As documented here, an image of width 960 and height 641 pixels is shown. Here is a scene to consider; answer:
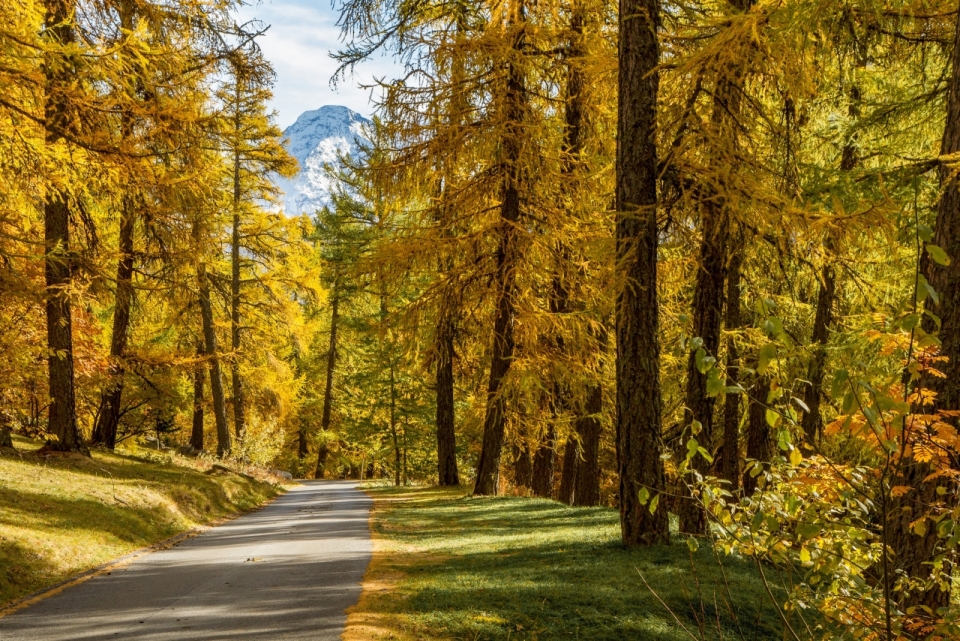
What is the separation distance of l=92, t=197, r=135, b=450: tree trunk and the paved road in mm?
6099

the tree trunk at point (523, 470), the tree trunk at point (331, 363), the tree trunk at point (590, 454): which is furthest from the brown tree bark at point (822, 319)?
the tree trunk at point (331, 363)

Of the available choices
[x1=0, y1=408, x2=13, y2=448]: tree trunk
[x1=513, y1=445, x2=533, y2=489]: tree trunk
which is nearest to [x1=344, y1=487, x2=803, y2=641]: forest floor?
[x1=0, y1=408, x2=13, y2=448]: tree trunk

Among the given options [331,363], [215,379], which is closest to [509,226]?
[215,379]

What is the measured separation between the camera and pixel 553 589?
6645 millimetres

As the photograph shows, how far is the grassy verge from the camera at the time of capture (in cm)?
782

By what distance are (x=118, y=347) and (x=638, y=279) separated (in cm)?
1360

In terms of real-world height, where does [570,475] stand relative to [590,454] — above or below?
below

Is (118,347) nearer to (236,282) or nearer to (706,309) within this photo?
(236,282)

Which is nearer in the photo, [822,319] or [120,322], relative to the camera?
[822,319]

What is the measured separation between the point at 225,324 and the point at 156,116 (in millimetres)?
12935

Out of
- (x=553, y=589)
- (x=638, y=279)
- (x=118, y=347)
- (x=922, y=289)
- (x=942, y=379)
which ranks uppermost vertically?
(x=638, y=279)

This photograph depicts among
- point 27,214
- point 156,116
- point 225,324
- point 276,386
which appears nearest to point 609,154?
point 156,116

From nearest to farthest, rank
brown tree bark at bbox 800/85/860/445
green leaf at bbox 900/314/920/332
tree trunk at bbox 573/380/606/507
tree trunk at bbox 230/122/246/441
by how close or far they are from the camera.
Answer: green leaf at bbox 900/314/920/332
brown tree bark at bbox 800/85/860/445
tree trunk at bbox 573/380/606/507
tree trunk at bbox 230/122/246/441

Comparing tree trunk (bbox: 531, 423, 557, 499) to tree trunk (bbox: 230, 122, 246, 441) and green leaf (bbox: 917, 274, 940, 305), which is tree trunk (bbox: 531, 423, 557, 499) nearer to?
tree trunk (bbox: 230, 122, 246, 441)
